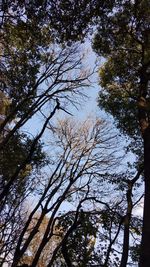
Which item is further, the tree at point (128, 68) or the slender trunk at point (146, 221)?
the tree at point (128, 68)

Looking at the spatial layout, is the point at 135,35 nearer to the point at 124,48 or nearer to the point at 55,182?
the point at 124,48

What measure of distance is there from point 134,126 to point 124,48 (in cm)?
279

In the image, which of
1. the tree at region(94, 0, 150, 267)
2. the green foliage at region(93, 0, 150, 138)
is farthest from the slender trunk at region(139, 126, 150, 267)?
the green foliage at region(93, 0, 150, 138)

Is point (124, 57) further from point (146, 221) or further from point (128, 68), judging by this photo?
point (146, 221)

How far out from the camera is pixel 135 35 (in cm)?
959

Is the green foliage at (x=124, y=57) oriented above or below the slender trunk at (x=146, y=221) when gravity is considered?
above

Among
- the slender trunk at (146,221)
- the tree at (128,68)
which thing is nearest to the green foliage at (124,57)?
the tree at (128,68)

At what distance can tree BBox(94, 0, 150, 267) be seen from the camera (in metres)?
8.16

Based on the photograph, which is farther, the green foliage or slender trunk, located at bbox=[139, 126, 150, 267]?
the green foliage

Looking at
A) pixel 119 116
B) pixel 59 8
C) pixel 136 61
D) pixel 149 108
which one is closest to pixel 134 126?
pixel 119 116

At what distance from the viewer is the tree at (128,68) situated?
8.16 m

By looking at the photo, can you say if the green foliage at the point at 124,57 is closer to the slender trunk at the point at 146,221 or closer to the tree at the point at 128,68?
the tree at the point at 128,68

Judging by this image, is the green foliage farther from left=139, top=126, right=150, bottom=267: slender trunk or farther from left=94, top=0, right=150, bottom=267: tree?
left=139, top=126, right=150, bottom=267: slender trunk

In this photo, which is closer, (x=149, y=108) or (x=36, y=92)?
(x=149, y=108)
